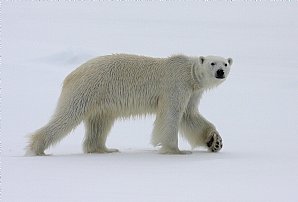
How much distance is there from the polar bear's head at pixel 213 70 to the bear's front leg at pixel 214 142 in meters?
0.64

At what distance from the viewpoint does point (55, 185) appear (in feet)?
17.4

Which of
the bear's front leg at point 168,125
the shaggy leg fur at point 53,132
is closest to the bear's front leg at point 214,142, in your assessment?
the bear's front leg at point 168,125

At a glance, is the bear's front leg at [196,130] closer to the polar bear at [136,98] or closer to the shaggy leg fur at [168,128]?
the polar bear at [136,98]

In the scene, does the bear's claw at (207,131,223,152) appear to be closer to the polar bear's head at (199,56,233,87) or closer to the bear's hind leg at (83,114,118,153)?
the polar bear's head at (199,56,233,87)

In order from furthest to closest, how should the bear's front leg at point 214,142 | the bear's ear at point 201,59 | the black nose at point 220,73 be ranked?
the bear's ear at point 201,59 → the bear's front leg at point 214,142 → the black nose at point 220,73

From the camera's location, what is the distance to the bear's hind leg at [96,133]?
26.8 ft

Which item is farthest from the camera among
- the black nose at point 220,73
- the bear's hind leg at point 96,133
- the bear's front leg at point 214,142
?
the bear's hind leg at point 96,133

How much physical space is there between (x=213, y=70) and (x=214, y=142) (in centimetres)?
90

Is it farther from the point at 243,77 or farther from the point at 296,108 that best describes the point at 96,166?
the point at 243,77

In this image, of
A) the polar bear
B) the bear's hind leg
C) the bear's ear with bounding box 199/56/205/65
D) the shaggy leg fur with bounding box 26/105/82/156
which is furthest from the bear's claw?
the shaggy leg fur with bounding box 26/105/82/156

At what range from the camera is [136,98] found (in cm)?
798

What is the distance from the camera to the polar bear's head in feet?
25.8

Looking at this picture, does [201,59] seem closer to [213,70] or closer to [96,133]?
[213,70]

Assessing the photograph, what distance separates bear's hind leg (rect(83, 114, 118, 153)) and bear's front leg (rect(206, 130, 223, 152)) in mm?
1201
